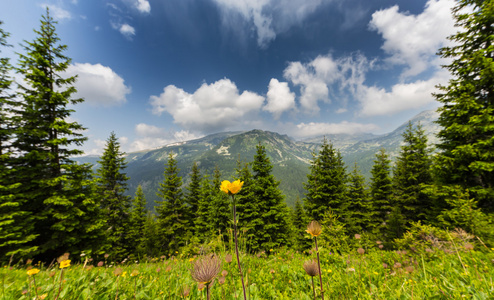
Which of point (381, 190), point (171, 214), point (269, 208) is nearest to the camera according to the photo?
point (269, 208)

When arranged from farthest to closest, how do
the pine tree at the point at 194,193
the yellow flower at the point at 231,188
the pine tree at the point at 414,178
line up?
1. the pine tree at the point at 194,193
2. the pine tree at the point at 414,178
3. the yellow flower at the point at 231,188

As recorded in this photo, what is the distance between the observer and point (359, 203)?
19.4 m

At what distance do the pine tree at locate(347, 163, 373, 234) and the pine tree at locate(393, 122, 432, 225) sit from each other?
2.87 metres

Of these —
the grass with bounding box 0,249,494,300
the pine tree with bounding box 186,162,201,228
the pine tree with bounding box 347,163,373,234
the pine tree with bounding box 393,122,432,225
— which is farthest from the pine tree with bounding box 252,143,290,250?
the grass with bounding box 0,249,494,300

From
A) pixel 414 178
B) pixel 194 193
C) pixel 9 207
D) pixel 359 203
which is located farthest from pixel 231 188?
pixel 194 193

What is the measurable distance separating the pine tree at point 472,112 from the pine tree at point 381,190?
964 cm

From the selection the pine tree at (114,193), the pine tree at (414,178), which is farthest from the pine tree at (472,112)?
the pine tree at (114,193)

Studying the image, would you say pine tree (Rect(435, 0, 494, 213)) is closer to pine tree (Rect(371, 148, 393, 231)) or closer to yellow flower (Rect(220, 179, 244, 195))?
pine tree (Rect(371, 148, 393, 231))

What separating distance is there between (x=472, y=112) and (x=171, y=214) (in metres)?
28.4

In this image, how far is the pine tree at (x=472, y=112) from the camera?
8570 millimetres

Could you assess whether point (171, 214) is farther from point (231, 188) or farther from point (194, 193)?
point (231, 188)

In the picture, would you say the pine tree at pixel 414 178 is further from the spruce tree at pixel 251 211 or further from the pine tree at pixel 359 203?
the spruce tree at pixel 251 211

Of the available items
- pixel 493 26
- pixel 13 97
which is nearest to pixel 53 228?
pixel 13 97

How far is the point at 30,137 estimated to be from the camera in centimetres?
1044
